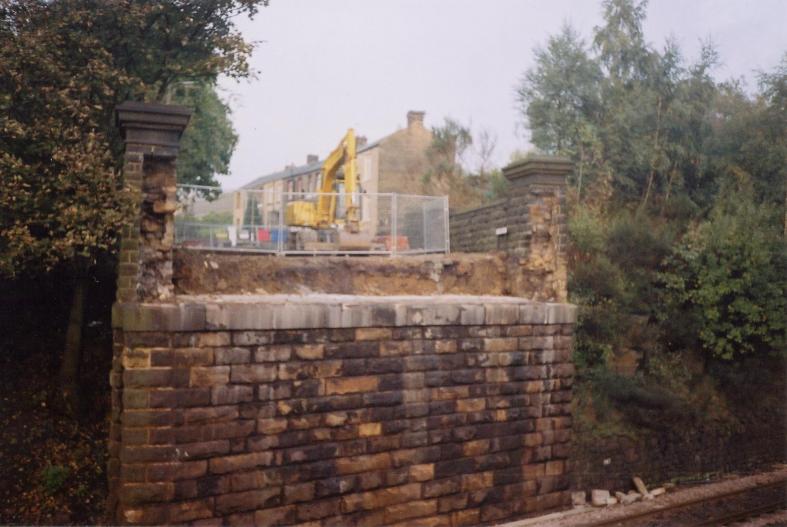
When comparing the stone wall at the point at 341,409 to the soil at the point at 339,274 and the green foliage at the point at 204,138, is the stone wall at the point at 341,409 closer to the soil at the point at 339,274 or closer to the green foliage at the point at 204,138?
the soil at the point at 339,274

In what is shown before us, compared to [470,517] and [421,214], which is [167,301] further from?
[421,214]

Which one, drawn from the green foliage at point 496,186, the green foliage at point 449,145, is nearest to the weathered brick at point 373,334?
the green foliage at point 496,186

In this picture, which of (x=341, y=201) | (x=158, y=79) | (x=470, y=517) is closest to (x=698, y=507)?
(x=470, y=517)

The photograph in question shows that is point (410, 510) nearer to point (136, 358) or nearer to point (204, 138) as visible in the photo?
point (136, 358)

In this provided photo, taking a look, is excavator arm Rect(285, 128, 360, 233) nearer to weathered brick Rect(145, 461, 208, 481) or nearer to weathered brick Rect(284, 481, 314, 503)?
weathered brick Rect(284, 481, 314, 503)

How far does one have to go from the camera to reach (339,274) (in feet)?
28.2

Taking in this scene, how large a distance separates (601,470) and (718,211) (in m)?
6.33

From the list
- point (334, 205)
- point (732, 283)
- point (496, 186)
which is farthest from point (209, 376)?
point (496, 186)

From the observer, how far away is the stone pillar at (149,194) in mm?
6742

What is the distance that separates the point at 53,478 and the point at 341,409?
15.3 ft

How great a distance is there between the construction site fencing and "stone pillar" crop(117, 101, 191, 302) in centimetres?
506

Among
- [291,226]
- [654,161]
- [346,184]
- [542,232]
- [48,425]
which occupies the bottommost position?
[48,425]

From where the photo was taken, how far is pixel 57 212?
25.3 ft

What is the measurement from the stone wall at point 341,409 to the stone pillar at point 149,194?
1.02 ft
